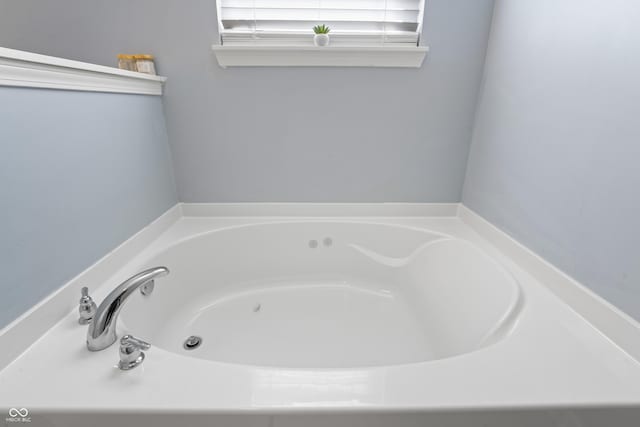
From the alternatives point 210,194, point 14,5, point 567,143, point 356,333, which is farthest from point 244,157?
point 567,143

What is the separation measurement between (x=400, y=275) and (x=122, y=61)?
1.55 metres

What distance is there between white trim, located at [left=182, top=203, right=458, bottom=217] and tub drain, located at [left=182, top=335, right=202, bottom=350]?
602 millimetres

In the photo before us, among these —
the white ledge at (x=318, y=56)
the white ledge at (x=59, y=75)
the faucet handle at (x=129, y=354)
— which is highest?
the white ledge at (x=318, y=56)

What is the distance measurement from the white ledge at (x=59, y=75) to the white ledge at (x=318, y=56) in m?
0.38

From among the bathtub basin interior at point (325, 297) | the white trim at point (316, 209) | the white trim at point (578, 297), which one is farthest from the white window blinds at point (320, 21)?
the white trim at point (578, 297)

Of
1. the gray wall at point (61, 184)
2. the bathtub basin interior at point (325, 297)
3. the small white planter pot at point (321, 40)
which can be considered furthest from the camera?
the small white planter pot at point (321, 40)

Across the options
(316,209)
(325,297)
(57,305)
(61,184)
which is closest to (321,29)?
(316,209)

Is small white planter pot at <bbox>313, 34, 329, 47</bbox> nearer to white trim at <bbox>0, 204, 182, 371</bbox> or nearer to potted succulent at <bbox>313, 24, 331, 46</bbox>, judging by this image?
potted succulent at <bbox>313, 24, 331, 46</bbox>

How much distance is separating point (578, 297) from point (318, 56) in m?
1.24

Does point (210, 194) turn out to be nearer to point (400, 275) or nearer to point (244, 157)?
point (244, 157)

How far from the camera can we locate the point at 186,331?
1187 millimetres

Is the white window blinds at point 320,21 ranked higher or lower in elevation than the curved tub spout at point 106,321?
higher

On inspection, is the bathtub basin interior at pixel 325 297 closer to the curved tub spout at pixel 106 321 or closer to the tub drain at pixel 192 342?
the tub drain at pixel 192 342

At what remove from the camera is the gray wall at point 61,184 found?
64 cm
